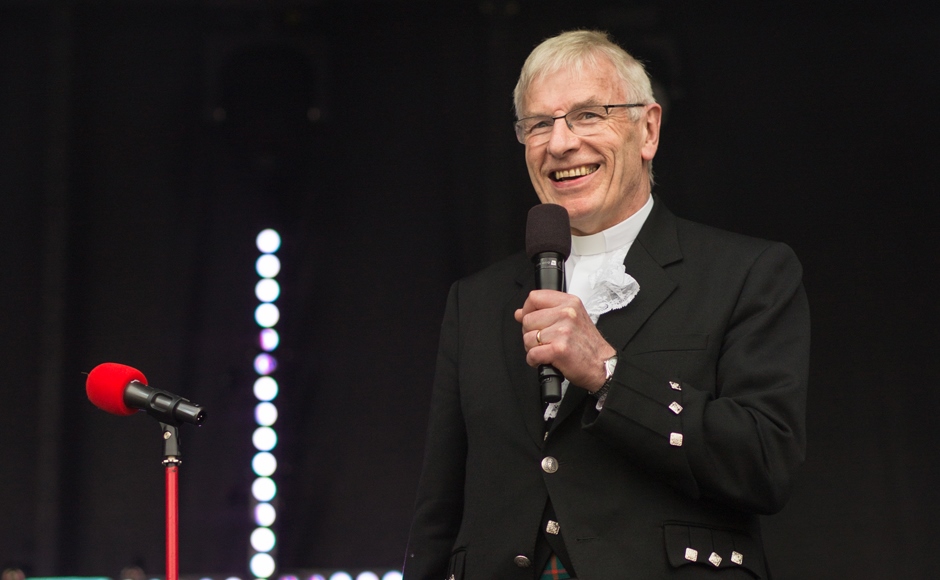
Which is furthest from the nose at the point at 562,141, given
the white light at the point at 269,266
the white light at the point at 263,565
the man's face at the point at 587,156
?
the white light at the point at 263,565

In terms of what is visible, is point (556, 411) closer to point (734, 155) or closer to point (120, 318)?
point (734, 155)

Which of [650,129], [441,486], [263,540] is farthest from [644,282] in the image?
[263,540]

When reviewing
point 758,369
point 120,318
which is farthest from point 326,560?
point 758,369

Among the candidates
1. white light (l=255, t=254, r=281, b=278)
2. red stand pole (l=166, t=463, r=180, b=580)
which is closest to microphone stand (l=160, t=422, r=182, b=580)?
red stand pole (l=166, t=463, r=180, b=580)

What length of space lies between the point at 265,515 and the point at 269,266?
0.86 meters

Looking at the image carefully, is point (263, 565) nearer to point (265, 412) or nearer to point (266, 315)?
point (265, 412)

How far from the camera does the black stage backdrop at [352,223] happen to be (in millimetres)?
3512

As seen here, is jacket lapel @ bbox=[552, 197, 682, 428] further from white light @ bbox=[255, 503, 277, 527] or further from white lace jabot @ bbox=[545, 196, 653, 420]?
white light @ bbox=[255, 503, 277, 527]

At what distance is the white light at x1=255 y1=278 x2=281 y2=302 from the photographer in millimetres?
3711

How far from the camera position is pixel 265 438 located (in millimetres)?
3639

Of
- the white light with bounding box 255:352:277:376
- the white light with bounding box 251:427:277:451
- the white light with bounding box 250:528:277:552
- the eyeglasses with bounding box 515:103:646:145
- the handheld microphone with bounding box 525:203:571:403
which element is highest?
the eyeglasses with bounding box 515:103:646:145

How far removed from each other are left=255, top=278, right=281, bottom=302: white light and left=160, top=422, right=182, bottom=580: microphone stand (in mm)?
1906

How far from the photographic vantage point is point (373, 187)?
12.4ft

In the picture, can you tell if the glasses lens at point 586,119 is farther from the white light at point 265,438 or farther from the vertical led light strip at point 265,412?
the white light at point 265,438
